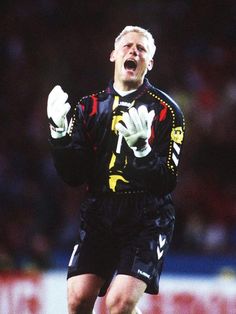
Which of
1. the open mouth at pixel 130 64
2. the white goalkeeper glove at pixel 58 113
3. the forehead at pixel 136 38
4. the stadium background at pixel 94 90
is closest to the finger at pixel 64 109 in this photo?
the white goalkeeper glove at pixel 58 113

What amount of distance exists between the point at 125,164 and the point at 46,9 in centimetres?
813

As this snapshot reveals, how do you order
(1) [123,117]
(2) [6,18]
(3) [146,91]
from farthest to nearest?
(2) [6,18] → (3) [146,91] → (1) [123,117]

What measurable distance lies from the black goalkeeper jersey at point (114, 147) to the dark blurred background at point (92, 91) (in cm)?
389

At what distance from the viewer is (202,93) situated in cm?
1155

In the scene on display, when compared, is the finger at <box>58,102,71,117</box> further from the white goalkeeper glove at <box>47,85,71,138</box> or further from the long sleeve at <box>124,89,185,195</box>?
the long sleeve at <box>124,89,185,195</box>

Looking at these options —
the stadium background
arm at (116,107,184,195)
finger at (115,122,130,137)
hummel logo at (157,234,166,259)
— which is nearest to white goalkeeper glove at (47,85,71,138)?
finger at (115,122,130,137)

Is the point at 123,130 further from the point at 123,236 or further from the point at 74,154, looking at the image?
the point at 123,236

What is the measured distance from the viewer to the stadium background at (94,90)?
33.4 ft

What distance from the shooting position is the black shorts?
18.1 ft

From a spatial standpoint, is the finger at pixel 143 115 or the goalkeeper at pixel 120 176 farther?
the goalkeeper at pixel 120 176

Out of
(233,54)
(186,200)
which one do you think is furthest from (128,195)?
(233,54)

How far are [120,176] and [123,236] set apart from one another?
0.37 m

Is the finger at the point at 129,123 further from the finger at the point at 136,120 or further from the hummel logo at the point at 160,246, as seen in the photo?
the hummel logo at the point at 160,246

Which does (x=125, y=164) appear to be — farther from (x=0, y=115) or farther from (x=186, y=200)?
(x=0, y=115)
